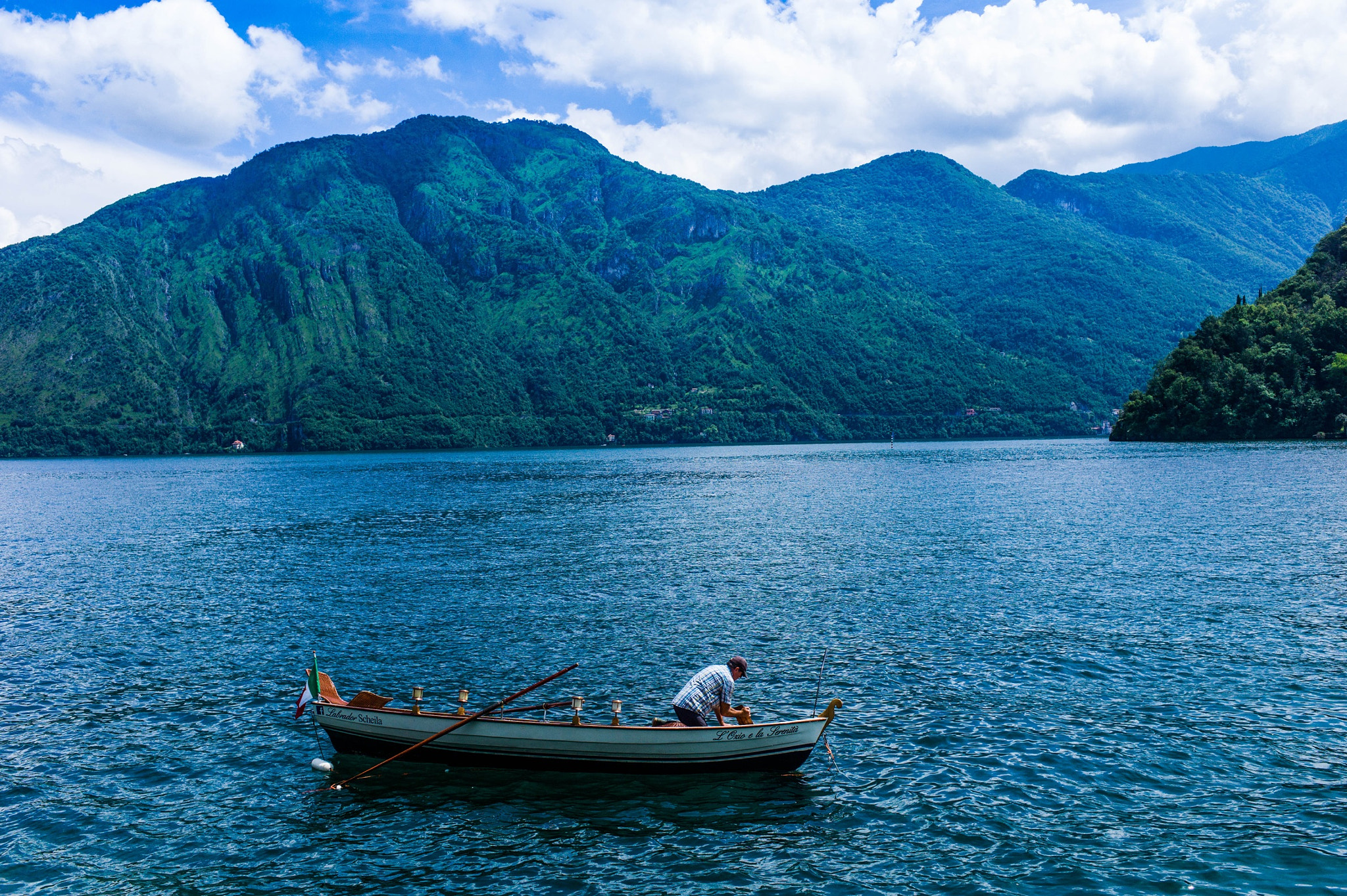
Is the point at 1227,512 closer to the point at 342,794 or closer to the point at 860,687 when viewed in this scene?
the point at 860,687

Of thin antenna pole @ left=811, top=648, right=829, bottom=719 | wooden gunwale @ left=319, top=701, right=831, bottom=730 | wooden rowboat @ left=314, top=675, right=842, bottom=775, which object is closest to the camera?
wooden gunwale @ left=319, top=701, right=831, bottom=730

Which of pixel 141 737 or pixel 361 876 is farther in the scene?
pixel 141 737

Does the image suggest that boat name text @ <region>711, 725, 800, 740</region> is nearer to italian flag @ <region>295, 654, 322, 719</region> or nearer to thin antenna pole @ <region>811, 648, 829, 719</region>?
thin antenna pole @ <region>811, 648, 829, 719</region>

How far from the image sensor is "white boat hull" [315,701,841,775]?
21656mm

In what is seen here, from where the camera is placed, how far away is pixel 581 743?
72.4ft

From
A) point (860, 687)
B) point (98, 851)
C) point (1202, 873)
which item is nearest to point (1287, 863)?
point (1202, 873)

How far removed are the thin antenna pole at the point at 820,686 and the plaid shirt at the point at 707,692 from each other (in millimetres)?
3506

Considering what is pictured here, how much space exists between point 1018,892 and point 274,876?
14.8m

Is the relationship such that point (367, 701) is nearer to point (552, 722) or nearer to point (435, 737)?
point (435, 737)

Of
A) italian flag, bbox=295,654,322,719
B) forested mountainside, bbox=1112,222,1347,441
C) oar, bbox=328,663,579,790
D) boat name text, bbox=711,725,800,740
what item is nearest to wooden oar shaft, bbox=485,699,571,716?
oar, bbox=328,663,579,790

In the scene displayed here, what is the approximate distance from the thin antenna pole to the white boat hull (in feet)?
10.7

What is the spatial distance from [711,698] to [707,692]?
0.19 metres

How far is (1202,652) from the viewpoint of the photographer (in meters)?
31.3

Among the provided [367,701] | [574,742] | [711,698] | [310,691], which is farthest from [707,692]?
[310,691]
